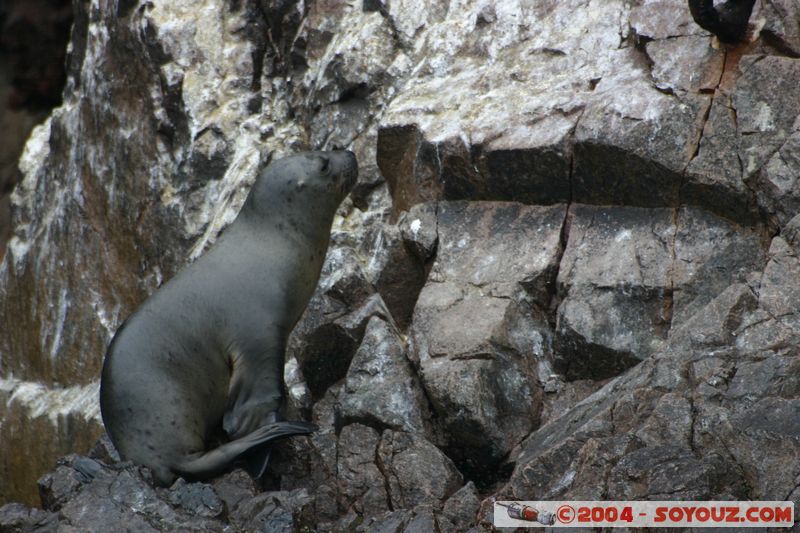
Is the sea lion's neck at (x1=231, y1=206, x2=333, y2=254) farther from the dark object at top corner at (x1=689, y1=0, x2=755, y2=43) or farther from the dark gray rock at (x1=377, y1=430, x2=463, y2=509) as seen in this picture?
the dark object at top corner at (x1=689, y1=0, x2=755, y2=43)

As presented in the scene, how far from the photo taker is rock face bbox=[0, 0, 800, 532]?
208 inches

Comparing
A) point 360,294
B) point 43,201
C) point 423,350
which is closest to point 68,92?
point 43,201

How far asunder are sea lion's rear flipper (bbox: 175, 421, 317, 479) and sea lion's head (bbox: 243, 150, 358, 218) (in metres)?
1.56

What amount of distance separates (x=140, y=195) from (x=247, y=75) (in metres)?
1.25

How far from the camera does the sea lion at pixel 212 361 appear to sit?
622 centimetres

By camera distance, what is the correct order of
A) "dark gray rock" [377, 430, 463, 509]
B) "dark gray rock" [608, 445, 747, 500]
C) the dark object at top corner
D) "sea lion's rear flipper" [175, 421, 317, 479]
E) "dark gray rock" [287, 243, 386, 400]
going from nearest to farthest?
1. "dark gray rock" [608, 445, 747, 500]
2. "dark gray rock" [377, 430, 463, 509]
3. "sea lion's rear flipper" [175, 421, 317, 479]
4. the dark object at top corner
5. "dark gray rock" [287, 243, 386, 400]

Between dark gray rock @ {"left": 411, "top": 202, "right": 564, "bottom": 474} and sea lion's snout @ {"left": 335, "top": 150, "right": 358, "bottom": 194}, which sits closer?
dark gray rock @ {"left": 411, "top": 202, "right": 564, "bottom": 474}

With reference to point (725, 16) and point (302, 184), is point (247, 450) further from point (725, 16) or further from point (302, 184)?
point (725, 16)

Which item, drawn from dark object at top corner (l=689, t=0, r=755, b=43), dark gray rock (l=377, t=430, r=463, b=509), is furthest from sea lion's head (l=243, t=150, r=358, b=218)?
dark object at top corner (l=689, t=0, r=755, b=43)

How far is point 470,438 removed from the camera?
6145mm

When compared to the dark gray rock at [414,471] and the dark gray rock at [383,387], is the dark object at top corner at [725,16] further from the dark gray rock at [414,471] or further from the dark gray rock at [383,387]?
the dark gray rock at [414,471]

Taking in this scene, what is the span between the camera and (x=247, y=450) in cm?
602

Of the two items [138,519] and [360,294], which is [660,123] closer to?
[360,294]

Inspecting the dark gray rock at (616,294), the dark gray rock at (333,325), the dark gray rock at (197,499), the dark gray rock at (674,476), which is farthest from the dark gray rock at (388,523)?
the dark gray rock at (333,325)
